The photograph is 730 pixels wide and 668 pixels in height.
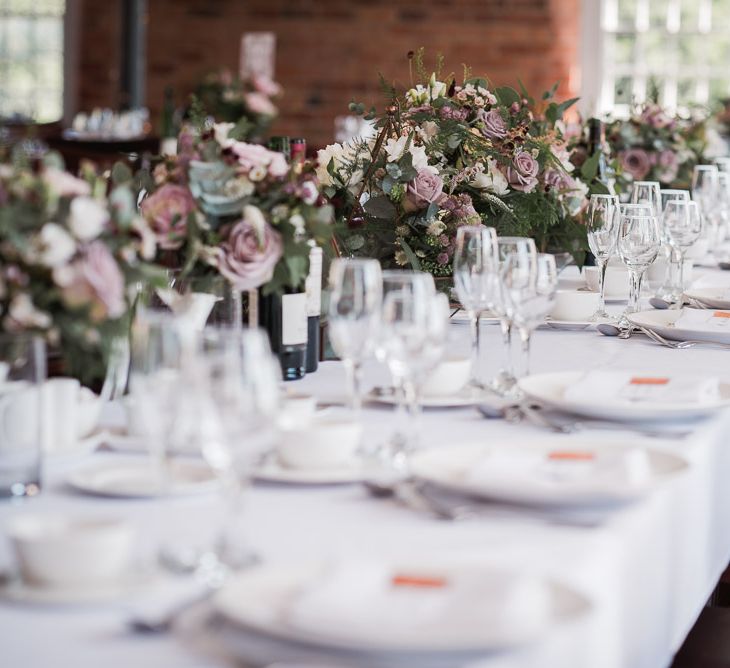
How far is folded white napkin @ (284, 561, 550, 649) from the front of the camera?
89 centimetres

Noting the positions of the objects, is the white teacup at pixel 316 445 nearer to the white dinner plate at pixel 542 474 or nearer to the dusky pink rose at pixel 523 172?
the white dinner plate at pixel 542 474

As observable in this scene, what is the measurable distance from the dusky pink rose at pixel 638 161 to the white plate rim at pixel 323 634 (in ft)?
11.1

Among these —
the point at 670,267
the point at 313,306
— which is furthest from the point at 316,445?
the point at 670,267

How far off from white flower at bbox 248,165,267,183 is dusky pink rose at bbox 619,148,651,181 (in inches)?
105

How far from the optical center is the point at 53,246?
1282 mm

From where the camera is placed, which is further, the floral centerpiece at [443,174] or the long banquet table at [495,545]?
the floral centerpiece at [443,174]

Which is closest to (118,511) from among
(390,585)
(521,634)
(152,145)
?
(390,585)

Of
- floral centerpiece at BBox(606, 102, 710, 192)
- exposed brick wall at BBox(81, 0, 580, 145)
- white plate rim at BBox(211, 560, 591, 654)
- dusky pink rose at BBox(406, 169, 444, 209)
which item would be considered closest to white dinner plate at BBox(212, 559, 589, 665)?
white plate rim at BBox(211, 560, 591, 654)

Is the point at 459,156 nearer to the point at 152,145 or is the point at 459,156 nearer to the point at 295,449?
the point at 295,449

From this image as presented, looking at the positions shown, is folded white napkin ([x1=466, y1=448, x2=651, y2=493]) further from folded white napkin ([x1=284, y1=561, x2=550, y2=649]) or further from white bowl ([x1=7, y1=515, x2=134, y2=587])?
white bowl ([x1=7, y1=515, x2=134, y2=587])

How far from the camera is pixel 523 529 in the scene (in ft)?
3.92

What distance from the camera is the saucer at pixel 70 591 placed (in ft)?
3.22

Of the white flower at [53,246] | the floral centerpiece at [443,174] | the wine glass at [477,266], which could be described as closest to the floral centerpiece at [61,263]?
the white flower at [53,246]

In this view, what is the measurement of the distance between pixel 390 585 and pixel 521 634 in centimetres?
12
